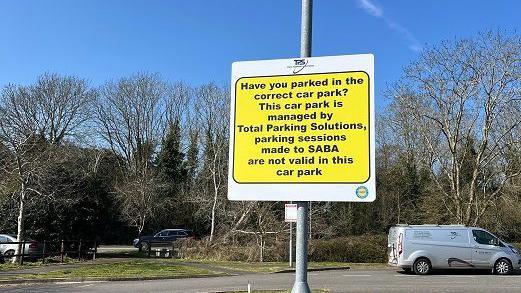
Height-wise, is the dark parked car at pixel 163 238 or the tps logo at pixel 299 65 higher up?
the tps logo at pixel 299 65

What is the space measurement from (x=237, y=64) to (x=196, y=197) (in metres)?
40.7

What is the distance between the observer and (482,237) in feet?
78.9

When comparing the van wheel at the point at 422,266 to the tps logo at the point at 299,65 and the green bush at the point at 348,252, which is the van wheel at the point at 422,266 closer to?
the green bush at the point at 348,252

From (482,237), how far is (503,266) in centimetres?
153

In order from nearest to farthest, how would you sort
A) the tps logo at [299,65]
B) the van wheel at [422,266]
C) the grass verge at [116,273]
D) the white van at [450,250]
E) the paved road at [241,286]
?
the tps logo at [299,65], the paved road at [241,286], the grass verge at [116,273], the van wheel at [422,266], the white van at [450,250]

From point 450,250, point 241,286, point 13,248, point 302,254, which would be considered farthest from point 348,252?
point 302,254

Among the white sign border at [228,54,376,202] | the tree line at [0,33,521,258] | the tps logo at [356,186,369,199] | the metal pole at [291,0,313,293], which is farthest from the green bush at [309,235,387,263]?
the tps logo at [356,186,369,199]

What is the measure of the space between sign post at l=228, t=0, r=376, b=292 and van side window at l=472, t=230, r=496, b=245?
21.1 m

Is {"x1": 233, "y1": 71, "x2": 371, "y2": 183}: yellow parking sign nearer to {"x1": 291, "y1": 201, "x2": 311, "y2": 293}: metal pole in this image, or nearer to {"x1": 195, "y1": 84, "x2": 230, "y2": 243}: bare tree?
{"x1": 291, "y1": 201, "x2": 311, "y2": 293}: metal pole

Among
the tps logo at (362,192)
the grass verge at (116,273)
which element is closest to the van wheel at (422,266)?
the grass verge at (116,273)

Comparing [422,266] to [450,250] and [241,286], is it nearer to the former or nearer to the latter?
[450,250]

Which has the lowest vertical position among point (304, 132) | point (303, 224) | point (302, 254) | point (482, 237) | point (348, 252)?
point (348, 252)

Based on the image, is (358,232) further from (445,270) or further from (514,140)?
(445,270)

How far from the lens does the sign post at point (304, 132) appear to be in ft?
17.0
